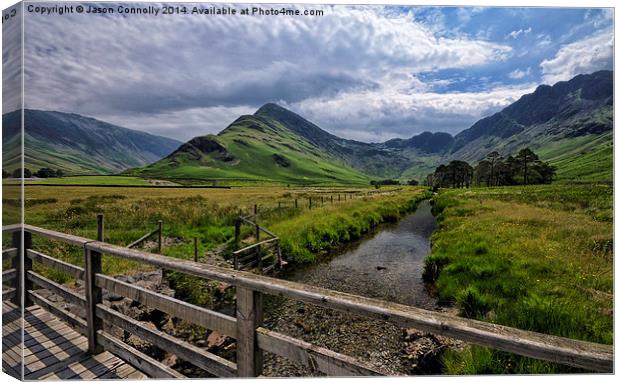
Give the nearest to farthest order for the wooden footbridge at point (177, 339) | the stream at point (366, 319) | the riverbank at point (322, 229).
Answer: the wooden footbridge at point (177, 339)
the stream at point (366, 319)
the riverbank at point (322, 229)

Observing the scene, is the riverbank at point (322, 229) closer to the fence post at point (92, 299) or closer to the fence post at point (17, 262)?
the fence post at point (17, 262)

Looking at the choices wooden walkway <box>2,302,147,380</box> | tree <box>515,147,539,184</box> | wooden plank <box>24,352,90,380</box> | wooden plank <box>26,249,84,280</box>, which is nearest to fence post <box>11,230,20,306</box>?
wooden plank <box>26,249,84,280</box>

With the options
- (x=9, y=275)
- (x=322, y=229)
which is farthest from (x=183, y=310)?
(x=322, y=229)

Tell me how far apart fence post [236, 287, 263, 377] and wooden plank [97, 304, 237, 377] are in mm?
244

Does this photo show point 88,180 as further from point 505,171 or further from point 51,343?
point 505,171

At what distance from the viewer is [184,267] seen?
9.90 feet

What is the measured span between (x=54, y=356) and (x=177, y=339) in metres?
2.13

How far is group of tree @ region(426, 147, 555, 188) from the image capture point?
8.24 m

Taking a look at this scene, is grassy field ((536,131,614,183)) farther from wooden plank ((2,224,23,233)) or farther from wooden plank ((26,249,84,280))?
wooden plank ((2,224,23,233))

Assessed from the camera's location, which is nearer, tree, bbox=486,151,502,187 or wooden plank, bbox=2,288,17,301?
wooden plank, bbox=2,288,17,301

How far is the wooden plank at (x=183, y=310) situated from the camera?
280cm

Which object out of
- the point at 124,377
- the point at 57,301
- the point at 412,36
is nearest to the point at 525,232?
the point at 412,36

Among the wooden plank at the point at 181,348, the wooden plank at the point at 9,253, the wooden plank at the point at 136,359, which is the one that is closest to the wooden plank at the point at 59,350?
the wooden plank at the point at 136,359

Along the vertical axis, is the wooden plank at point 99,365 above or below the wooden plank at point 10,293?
below
